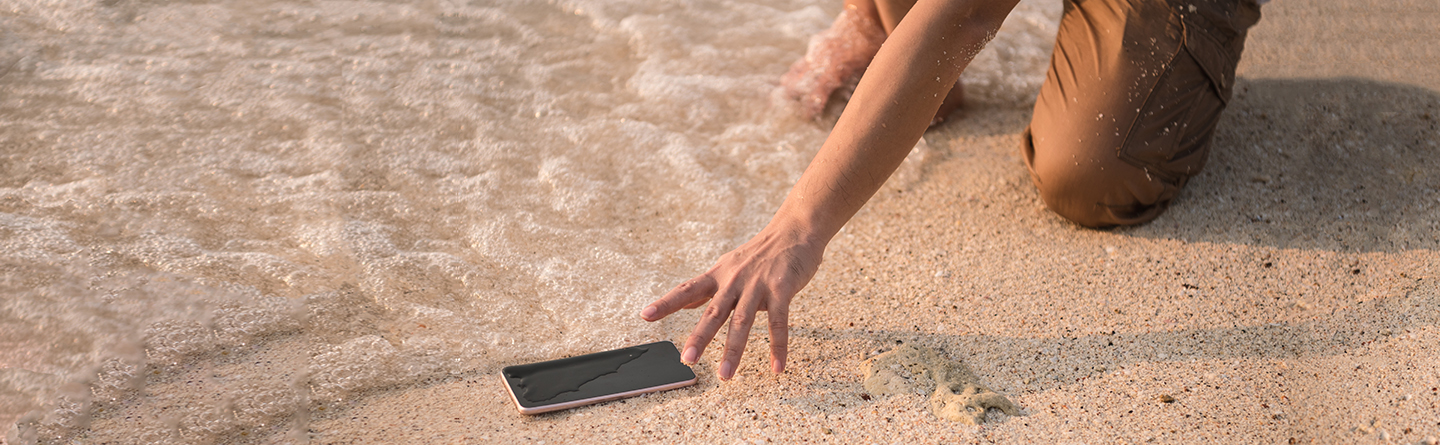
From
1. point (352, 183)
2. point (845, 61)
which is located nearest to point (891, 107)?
point (845, 61)

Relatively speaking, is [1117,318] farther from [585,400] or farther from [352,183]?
[352,183]

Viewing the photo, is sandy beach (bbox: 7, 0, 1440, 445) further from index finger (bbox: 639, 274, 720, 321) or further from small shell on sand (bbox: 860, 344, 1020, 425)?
index finger (bbox: 639, 274, 720, 321)

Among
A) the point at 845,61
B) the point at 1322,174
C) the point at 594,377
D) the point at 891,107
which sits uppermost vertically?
the point at 891,107

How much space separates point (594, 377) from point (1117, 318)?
3.42 feet

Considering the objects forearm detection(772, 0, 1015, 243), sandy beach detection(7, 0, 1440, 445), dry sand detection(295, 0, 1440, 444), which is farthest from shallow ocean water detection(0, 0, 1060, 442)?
forearm detection(772, 0, 1015, 243)

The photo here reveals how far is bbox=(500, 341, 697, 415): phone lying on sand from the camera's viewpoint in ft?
5.24

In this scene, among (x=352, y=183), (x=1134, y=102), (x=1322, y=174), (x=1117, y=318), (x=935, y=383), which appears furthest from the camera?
(x=352, y=183)

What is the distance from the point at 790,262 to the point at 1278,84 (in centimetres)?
184

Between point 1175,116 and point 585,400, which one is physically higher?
point 585,400

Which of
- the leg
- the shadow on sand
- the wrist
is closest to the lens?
the wrist

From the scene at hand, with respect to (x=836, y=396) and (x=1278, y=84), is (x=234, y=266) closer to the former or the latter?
(x=836, y=396)

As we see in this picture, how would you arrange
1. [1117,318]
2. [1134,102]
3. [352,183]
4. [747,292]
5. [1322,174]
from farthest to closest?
1. [352,183]
2. [1322,174]
3. [1134,102]
4. [1117,318]
5. [747,292]

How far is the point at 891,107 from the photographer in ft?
5.33

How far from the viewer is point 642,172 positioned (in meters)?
2.49
